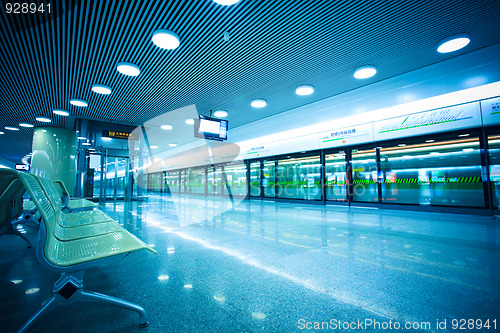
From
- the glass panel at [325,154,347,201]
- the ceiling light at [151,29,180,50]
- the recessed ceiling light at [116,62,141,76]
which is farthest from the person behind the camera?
the glass panel at [325,154,347,201]

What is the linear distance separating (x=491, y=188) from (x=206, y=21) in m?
7.19

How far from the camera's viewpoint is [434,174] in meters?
6.26

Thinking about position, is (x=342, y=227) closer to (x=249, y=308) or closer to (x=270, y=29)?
(x=249, y=308)

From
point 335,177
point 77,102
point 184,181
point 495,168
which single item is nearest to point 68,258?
point 77,102

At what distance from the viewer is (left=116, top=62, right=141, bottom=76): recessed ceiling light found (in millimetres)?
4588

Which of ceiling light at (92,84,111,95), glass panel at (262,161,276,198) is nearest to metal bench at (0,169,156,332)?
ceiling light at (92,84,111,95)

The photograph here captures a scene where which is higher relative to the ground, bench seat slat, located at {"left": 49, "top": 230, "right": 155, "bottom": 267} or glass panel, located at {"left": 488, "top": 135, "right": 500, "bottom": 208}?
glass panel, located at {"left": 488, "top": 135, "right": 500, "bottom": 208}

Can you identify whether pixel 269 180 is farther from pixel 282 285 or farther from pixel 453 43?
pixel 282 285

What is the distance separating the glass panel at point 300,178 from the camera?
8.95m

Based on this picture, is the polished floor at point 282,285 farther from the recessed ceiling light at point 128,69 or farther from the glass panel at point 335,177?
the glass panel at point 335,177

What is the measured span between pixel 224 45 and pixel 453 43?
4.48 metres

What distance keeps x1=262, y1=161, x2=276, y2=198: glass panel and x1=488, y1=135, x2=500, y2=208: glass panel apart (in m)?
7.06

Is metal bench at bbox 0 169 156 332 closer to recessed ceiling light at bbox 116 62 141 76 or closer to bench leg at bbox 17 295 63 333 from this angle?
bench leg at bbox 17 295 63 333

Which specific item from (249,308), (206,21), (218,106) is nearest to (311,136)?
(218,106)
